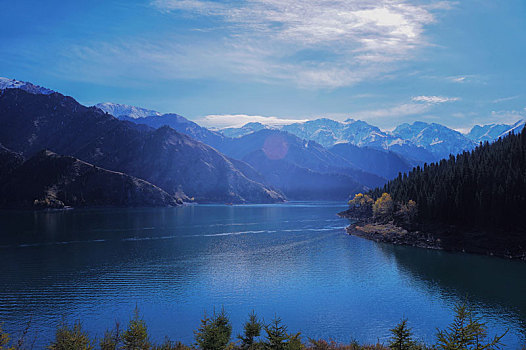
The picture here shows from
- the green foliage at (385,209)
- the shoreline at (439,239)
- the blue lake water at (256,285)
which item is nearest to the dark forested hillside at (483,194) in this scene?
the shoreline at (439,239)

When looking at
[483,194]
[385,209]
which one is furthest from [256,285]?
[385,209]

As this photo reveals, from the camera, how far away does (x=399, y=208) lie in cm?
15725

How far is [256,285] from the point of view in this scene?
2825 inches

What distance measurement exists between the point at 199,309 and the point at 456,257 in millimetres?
80011

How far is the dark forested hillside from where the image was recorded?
109 m

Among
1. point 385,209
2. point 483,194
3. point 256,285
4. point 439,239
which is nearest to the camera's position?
Answer: point 256,285

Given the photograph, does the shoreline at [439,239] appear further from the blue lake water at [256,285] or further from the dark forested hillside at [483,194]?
the dark forested hillside at [483,194]

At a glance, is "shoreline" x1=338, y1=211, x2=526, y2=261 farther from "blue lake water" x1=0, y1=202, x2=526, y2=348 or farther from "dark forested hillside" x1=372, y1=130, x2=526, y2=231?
"dark forested hillside" x1=372, y1=130, x2=526, y2=231

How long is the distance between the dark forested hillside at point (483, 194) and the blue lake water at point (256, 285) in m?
20.3

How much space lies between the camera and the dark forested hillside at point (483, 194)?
10931 centimetres

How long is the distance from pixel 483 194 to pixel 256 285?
90991 millimetres

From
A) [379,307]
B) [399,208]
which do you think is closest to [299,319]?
[379,307]

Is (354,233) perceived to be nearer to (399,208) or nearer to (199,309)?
(399,208)

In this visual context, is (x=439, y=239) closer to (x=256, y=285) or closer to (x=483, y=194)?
(x=483, y=194)
